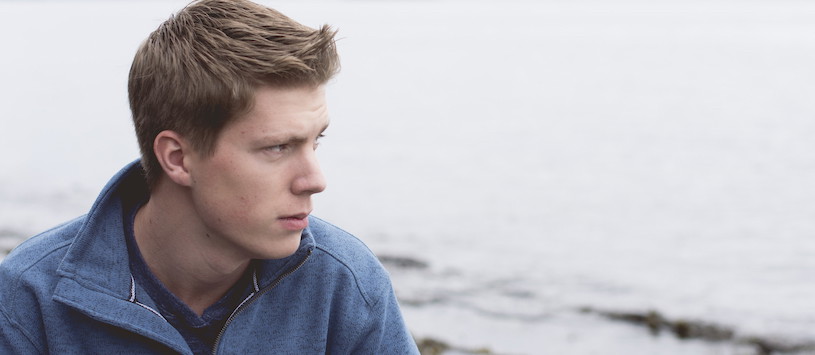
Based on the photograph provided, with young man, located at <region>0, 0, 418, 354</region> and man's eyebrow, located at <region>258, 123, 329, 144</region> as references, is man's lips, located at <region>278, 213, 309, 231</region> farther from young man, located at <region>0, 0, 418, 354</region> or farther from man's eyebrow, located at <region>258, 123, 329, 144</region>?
man's eyebrow, located at <region>258, 123, 329, 144</region>

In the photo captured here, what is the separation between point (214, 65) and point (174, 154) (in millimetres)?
302

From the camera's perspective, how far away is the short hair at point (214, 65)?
2.67 meters

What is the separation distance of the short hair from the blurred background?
4.40 meters

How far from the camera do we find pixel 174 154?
281cm

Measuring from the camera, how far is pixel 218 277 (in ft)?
9.68

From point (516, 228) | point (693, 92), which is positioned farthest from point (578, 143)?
point (693, 92)

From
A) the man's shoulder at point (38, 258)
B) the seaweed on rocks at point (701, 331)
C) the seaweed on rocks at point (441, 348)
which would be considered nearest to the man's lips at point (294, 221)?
the man's shoulder at point (38, 258)

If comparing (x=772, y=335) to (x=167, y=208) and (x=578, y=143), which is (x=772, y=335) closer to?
(x=167, y=208)

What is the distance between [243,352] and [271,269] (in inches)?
10.2

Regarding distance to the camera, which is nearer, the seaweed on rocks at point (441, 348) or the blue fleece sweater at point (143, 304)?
the blue fleece sweater at point (143, 304)

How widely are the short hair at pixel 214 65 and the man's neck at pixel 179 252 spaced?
0.17m

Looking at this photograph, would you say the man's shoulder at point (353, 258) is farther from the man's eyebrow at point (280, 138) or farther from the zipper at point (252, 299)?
the man's eyebrow at point (280, 138)

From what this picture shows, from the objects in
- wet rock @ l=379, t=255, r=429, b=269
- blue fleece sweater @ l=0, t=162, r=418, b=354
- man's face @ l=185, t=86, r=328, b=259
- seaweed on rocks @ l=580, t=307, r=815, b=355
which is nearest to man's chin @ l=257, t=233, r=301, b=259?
man's face @ l=185, t=86, r=328, b=259

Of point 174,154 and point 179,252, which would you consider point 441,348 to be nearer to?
point 179,252
